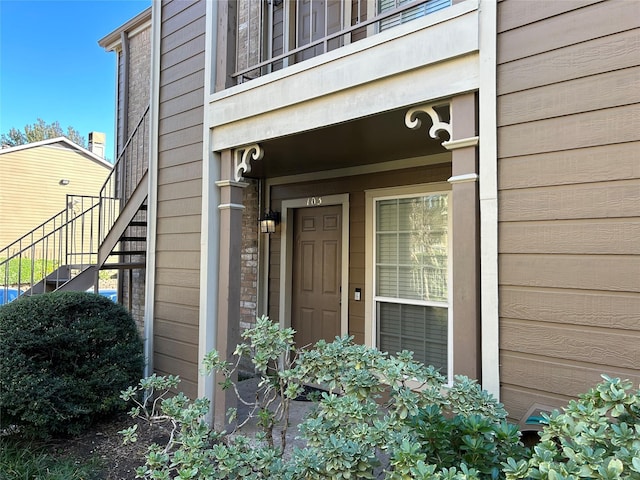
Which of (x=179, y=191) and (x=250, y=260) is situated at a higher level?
(x=179, y=191)

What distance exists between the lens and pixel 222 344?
145 inches

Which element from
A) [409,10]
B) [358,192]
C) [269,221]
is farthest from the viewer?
[269,221]

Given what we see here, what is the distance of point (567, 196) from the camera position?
6.86 ft

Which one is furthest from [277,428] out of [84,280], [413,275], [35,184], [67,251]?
[35,184]

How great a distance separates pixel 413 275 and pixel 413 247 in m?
0.27

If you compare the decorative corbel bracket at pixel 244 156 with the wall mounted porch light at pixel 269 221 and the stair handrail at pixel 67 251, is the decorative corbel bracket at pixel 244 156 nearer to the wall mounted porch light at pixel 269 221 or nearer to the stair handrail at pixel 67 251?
the wall mounted porch light at pixel 269 221

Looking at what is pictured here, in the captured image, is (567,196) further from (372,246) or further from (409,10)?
(372,246)

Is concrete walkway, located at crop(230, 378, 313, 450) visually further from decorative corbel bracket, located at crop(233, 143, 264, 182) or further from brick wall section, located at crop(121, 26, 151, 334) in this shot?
brick wall section, located at crop(121, 26, 151, 334)

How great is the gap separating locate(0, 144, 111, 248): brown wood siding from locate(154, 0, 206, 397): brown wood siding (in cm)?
1293

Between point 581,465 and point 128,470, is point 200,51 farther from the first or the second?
point 581,465

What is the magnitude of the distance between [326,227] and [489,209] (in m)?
2.90

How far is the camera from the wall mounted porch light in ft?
17.5

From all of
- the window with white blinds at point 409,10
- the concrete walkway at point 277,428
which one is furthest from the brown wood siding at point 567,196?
the concrete walkway at point 277,428

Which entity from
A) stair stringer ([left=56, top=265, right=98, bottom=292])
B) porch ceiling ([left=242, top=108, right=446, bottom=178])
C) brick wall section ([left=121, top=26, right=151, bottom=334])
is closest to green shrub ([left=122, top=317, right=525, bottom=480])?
porch ceiling ([left=242, top=108, right=446, bottom=178])
